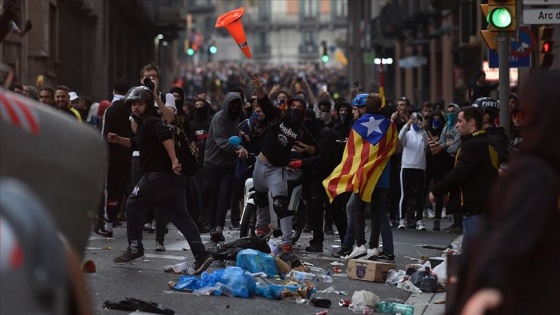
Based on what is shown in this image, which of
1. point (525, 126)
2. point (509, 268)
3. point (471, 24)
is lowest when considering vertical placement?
point (509, 268)

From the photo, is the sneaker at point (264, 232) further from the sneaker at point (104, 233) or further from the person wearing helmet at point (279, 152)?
the sneaker at point (104, 233)

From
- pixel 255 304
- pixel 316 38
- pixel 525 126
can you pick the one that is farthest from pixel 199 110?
pixel 316 38

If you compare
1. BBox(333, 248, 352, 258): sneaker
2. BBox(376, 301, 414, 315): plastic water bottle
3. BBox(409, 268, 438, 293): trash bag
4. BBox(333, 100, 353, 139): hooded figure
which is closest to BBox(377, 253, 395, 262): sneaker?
BBox(333, 248, 352, 258): sneaker

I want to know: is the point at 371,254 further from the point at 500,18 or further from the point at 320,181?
the point at 500,18

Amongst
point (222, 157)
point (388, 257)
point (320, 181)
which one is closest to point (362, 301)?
point (388, 257)

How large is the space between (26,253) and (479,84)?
20.3 metres

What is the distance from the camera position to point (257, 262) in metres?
12.6

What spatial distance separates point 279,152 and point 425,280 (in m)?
2.98

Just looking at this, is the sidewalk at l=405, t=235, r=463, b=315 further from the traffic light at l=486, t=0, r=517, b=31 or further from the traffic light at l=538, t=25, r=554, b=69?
the traffic light at l=538, t=25, r=554, b=69

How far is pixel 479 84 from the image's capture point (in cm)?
2317

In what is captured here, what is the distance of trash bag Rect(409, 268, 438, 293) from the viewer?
40.3 feet

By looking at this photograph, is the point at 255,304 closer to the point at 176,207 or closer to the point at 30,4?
the point at 176,207

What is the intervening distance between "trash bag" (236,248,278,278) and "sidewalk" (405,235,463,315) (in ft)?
4.21

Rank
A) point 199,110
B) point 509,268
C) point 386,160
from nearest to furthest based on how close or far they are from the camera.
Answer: point 509,268 < point 386,160 < point 199,110
